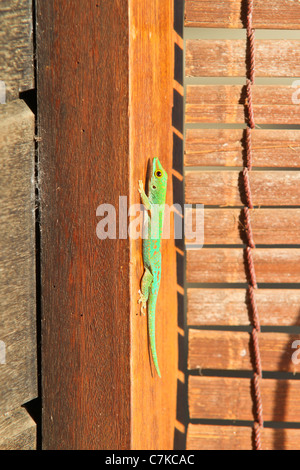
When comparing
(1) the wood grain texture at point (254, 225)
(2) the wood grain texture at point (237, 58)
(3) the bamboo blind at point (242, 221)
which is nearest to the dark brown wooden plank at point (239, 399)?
(3) the bamboo blind at point (242, 221)

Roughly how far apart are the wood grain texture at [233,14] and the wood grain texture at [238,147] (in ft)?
1.08

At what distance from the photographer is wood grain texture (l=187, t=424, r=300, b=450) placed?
1.43 meters

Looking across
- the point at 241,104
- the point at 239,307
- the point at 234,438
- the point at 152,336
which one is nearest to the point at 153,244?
the point at 152,336

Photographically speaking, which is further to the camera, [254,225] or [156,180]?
[254,225]

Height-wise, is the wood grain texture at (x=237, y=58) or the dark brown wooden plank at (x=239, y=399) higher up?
the wood grain texture at (x=237, y=58)

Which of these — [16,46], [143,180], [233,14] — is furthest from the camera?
[233,14]

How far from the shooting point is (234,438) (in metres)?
1.45

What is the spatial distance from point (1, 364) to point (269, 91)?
3.73ft

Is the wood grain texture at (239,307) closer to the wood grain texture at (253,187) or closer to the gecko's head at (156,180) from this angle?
the wood grain texture at (253,187)

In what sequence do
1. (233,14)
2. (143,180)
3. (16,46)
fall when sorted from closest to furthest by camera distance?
1. (16,46)
2. (143,180)
3. (233,14)

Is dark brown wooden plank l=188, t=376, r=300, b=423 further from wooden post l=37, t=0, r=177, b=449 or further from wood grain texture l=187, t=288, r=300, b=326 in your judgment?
wooden post l=37, t=0, r=177, b=449

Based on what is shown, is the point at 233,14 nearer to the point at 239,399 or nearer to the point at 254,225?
the point at 254,225

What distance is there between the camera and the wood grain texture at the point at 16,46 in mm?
852

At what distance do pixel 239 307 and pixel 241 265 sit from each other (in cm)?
14
